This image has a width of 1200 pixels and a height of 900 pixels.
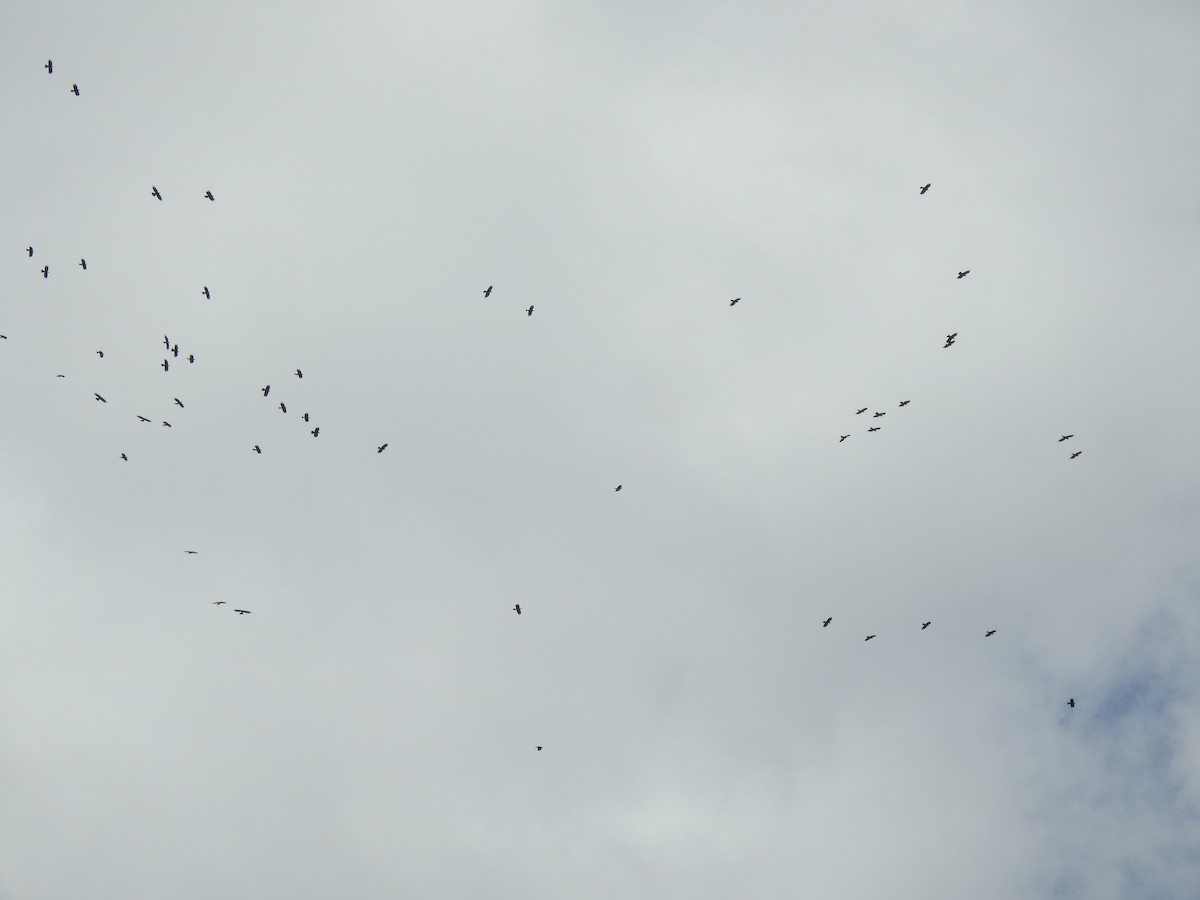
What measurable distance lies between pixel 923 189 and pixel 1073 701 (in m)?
60.4

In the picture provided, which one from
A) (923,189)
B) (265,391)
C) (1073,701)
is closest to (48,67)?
→ (265,391)

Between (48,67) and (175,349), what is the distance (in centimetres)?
2986

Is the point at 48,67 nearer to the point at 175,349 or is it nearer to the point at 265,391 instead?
the point at 175,349

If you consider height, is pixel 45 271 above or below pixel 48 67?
below

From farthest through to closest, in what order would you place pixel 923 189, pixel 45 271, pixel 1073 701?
1. pixel 1073 701
2. pixel 45 271
3. pixel 923 189

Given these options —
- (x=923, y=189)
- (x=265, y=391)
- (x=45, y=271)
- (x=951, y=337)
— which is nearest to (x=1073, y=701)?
(x=951, y=337)

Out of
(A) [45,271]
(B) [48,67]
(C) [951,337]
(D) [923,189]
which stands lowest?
(C) [951,337]

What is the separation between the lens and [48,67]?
10456 centimetres

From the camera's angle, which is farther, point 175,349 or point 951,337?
point 175,349

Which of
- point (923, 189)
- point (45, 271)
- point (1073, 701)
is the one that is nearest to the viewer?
point (923, 189)

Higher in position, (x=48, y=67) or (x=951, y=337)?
(x=48, y=67)

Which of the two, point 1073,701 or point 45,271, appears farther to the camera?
point 1073,701

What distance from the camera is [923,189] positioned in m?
104

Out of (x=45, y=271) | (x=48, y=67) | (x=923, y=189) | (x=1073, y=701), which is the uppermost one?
(x=48, y=67)
